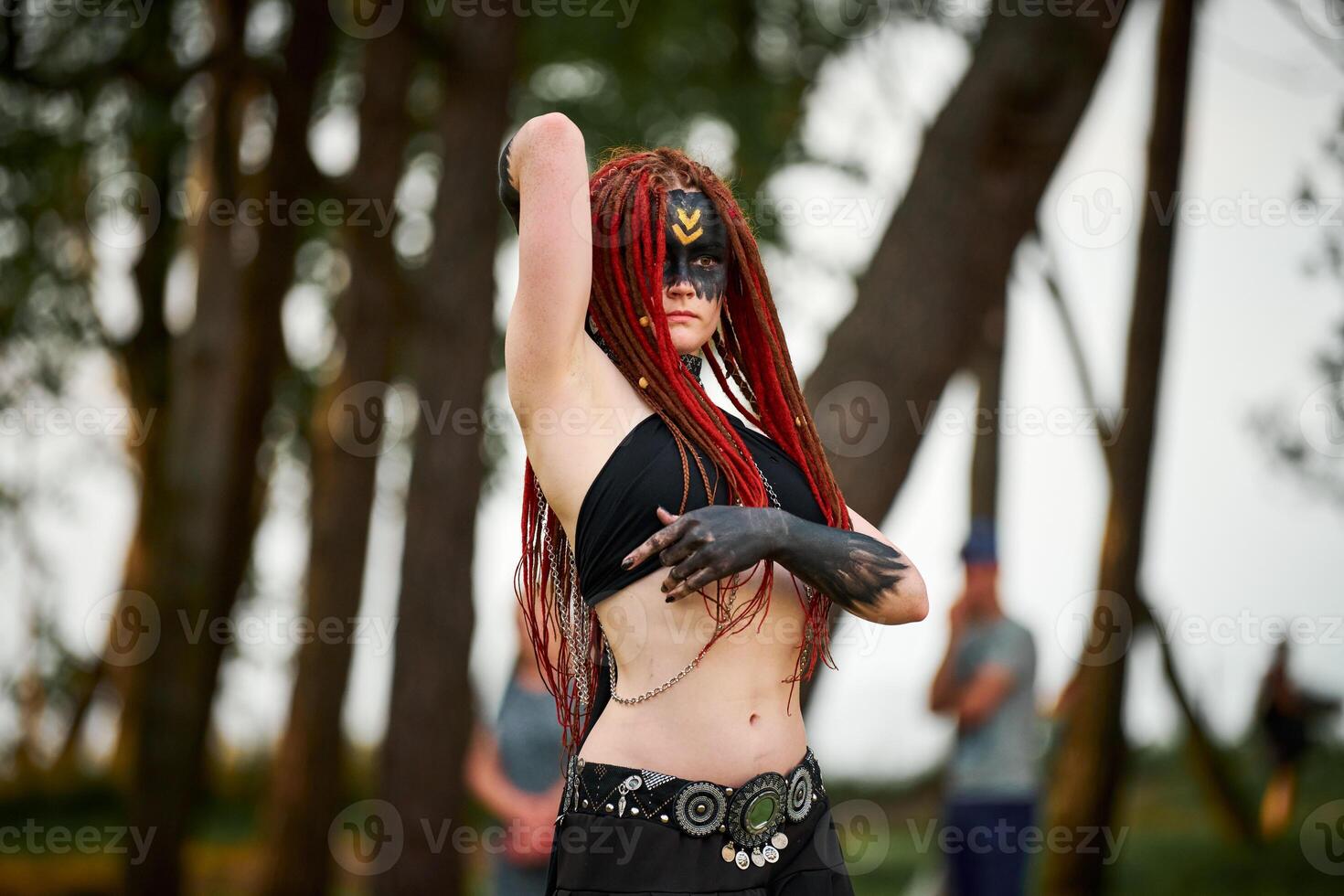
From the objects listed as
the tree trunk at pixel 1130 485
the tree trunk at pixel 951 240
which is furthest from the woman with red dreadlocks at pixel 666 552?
the tree trunk at pixel 1130 485

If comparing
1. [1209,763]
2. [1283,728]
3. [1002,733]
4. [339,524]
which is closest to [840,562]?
[1002,733]

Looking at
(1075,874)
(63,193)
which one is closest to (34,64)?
(63,193)

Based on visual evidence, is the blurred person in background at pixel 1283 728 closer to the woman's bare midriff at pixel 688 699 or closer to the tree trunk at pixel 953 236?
the tree trunk at pixel 953 236

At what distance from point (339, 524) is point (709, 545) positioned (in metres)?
7.87

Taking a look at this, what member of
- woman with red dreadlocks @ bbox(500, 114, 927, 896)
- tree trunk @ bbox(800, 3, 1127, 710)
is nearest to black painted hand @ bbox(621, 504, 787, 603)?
woman with red dreadlocks @ bbox(500, 114, 927, 896)

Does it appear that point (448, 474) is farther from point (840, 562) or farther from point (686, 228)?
point (840, 562)

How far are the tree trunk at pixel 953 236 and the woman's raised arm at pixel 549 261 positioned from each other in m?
3.04

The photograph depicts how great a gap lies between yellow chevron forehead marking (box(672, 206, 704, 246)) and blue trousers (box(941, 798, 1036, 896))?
15.8 feet

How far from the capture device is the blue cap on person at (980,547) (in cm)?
734

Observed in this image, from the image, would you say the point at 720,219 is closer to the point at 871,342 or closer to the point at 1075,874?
the point at 871,342

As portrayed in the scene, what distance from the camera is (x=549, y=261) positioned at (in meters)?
2.51

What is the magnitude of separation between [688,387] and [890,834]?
35.6ft

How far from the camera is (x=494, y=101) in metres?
8.13

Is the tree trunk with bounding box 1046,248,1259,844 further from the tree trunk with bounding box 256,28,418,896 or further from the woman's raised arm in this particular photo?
the woman's raised arm
